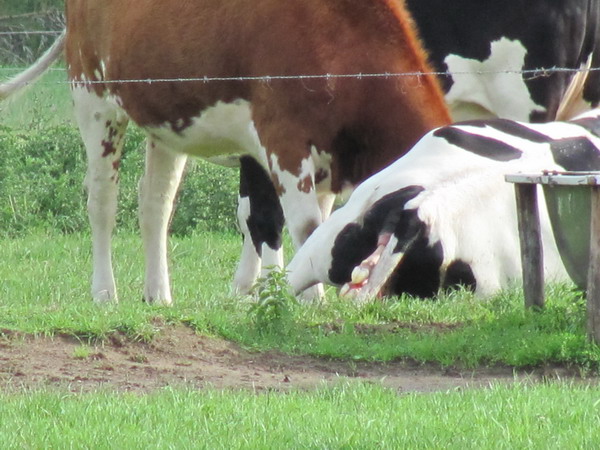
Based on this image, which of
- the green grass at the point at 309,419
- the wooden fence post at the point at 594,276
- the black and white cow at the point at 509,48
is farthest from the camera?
the black and white cow at the point at 509,48

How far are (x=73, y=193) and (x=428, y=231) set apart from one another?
6.63m

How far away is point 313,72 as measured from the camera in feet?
25.0

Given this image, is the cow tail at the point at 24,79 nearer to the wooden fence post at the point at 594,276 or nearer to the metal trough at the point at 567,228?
the metal trough at the point at 567,228

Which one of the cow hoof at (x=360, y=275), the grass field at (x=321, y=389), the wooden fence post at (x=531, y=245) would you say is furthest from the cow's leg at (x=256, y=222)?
the wooden fence post at (x=531, y=245)

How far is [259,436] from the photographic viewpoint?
4.50 meters

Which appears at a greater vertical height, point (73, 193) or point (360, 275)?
point (73, 193)

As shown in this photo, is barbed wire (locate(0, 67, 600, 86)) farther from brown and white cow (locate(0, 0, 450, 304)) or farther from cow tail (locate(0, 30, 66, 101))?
cow tail (locate(0, 30, 66, 101))

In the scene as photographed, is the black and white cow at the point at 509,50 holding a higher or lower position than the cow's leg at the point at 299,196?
higher

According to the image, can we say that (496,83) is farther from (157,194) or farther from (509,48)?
(157,194)

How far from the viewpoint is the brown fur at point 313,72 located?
25.0 ft

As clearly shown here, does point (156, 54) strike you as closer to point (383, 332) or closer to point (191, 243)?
point (383, 332)

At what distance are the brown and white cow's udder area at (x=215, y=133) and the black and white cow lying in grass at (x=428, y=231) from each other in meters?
0.73

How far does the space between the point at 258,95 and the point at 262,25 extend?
40 cm

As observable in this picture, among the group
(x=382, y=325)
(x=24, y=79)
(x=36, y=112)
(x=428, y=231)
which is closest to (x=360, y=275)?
(x=428, y=231)
